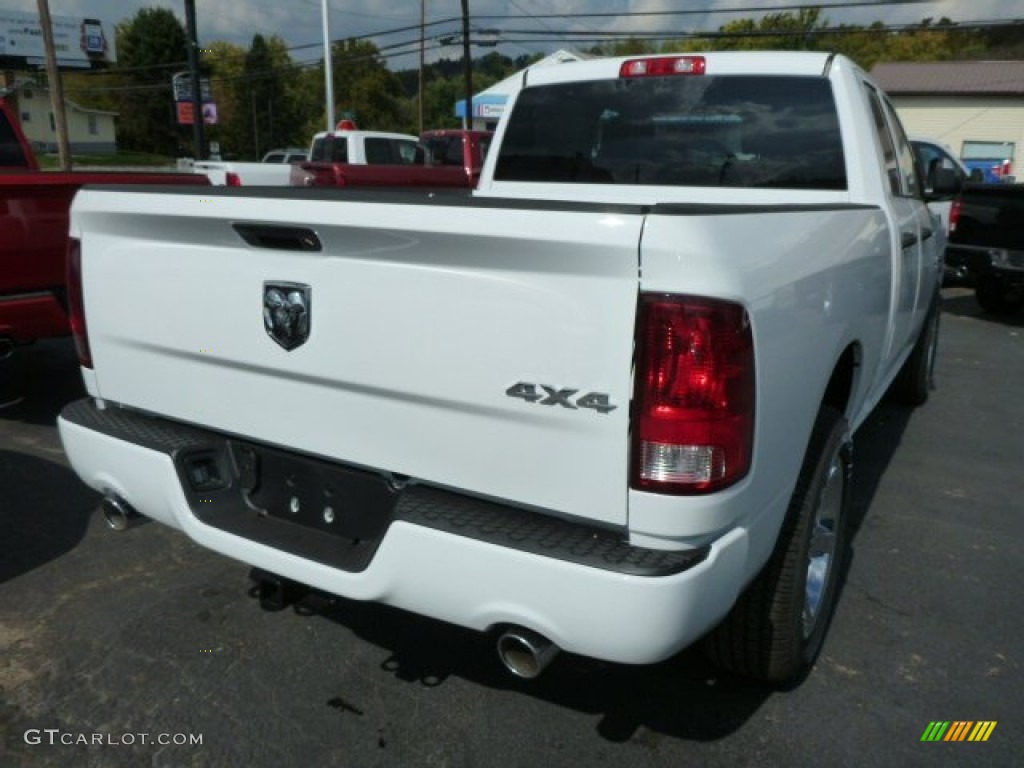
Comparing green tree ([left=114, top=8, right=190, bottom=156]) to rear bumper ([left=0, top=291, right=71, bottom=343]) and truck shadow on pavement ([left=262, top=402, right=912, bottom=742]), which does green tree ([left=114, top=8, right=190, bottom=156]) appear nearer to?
rear bumper ([left=0, top=291, right=71, bottom=343])

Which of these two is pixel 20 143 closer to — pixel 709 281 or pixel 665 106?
pixel 665 106

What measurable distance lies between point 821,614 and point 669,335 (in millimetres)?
1568

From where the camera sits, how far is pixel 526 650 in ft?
6.81

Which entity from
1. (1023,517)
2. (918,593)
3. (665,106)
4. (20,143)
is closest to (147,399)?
(665,106)

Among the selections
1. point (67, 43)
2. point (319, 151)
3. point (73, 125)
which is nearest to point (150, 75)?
point (73, 125)

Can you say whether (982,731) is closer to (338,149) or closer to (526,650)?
(526,650)

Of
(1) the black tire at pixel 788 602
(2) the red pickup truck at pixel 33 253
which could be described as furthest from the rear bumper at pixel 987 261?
(2) the red pickup truck at pixel 33 253

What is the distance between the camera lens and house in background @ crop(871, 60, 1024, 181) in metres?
41.6

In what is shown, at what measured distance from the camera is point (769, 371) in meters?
1.99

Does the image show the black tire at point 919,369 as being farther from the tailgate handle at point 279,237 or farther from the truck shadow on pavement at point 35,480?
the truck shadow on pavement at point 35,480

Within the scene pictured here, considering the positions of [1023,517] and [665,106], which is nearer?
[665,106]

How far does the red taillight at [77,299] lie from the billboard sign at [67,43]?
197 feet

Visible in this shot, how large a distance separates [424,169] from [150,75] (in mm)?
69495

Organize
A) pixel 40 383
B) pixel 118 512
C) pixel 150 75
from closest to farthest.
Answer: pixel 118 512 → pixel 40 383 → pixel 150 75
